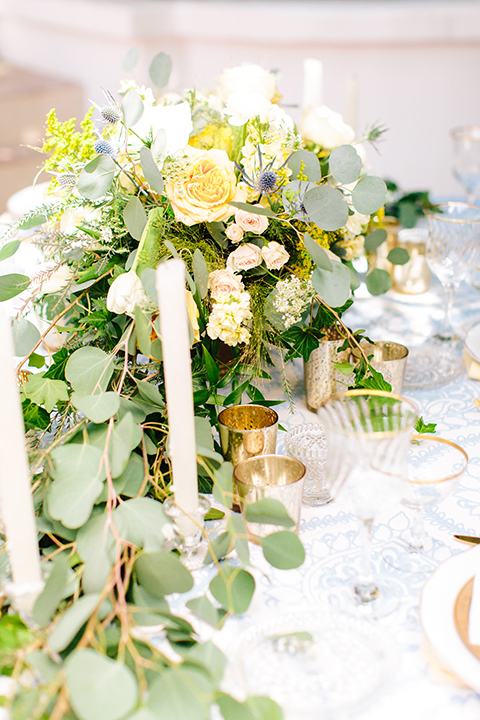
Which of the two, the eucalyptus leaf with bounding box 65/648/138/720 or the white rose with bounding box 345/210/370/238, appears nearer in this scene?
the eucalyptus leaf with bounding box 65/648/138/720

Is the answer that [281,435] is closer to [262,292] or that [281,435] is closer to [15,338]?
[262,292]

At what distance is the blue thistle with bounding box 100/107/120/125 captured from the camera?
0.82 metres

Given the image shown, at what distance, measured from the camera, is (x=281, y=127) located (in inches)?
34.8

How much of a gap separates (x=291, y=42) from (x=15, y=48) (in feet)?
5.67

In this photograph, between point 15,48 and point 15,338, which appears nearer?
point 15,338

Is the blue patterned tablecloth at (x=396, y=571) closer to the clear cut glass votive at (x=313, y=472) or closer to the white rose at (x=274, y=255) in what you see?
the clear cut glass votive at (x=313, y=472)

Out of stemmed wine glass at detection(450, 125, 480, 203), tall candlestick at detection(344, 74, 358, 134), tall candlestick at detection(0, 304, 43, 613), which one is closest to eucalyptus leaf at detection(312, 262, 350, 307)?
tall candlestick at detection(0, 304, 43, 613)

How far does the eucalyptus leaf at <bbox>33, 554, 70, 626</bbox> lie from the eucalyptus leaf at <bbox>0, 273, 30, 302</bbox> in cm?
41

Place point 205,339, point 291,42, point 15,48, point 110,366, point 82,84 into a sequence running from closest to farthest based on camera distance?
point 110,366 < point 205,339 < point 291,42 < point 82,84 < point 15,48

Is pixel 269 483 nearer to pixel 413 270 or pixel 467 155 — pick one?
pixel 413 270

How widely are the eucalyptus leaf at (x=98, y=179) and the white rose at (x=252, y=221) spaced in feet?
0.54

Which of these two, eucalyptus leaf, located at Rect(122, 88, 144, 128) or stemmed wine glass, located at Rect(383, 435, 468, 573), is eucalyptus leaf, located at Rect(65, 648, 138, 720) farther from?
eucalyptus leaf, located at Rect(122, 88, 144, 128)

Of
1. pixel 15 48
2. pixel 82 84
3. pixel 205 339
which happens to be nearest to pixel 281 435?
pixel 205 339

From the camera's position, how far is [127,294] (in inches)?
29.0
